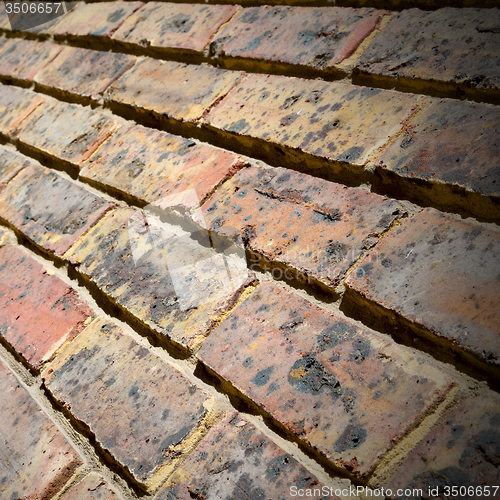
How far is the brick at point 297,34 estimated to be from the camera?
0.81 m

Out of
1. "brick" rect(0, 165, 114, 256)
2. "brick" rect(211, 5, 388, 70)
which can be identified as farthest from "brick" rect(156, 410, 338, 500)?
"brick" rect(211, 5, 388, 70)

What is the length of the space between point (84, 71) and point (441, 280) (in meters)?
1.11

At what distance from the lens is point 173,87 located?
1.00 m

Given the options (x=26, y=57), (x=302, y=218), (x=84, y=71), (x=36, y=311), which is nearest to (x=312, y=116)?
(x=302, y=218)

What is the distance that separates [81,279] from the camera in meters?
0.90

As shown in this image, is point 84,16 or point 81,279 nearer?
point 81,279

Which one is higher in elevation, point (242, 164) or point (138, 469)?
point (242, 164)

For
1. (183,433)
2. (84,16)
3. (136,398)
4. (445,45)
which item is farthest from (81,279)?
(84,16)

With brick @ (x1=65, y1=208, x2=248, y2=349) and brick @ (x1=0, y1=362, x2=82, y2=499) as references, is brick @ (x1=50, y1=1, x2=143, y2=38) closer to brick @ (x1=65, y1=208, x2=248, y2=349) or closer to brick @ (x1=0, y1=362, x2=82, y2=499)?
brick @ (x1=65, y1=208, x2=248, y2=349)

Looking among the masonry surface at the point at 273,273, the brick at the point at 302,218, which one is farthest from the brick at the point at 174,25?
the brick at the point at 302,218

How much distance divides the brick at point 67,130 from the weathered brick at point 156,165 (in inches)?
1.7

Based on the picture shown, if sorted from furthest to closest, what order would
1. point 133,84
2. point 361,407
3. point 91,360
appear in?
point 133,84 < point 91,360 < point 361,407

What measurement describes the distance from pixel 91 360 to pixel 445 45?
789 mm

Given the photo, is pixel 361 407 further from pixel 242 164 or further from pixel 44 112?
pixel 44 112
